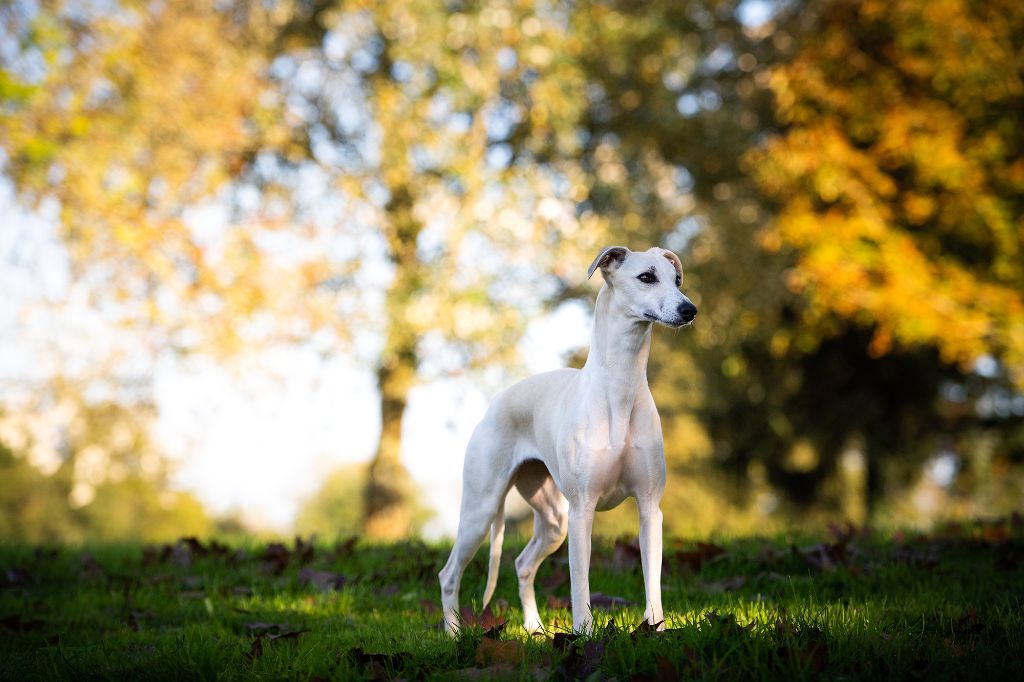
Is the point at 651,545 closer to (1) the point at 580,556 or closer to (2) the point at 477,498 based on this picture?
(1) the point at 580,556

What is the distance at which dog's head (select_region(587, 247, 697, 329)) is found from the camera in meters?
4.17

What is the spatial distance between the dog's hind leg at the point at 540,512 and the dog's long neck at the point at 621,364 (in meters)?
0.92

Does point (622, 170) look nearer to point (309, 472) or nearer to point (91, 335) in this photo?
point (91, 335)

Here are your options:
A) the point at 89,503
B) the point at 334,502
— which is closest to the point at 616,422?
the point at 89,503

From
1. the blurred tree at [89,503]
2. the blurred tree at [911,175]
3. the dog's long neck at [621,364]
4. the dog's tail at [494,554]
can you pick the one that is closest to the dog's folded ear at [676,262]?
the dog's long neck at [621,364]

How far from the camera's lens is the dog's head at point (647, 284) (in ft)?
13.7

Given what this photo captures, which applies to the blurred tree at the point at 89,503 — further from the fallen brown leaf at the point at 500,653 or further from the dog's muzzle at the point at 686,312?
the dog's muzzle at the point at 686,312

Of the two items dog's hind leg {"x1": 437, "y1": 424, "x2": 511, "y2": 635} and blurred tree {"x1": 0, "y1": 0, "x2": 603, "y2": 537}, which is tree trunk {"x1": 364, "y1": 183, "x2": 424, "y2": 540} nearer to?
blurred tree {"x1": 0, "y1": 0, "x2": 603, "y2": 537}

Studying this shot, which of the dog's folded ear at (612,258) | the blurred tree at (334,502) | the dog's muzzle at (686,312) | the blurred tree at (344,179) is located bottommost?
the blurred tree at (334,502)

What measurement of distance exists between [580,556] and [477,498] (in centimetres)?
88

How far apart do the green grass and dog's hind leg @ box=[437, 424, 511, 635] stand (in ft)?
1.07

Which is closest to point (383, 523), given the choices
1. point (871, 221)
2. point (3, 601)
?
point (3, 601)

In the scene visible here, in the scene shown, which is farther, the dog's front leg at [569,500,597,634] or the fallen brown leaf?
the dog's front leg at [569,500,597,634]

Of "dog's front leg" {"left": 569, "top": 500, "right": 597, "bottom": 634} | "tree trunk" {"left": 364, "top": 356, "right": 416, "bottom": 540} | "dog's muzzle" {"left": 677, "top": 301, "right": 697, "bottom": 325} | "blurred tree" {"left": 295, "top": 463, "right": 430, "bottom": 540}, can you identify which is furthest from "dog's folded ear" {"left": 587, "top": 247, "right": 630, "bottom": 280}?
"blurred tree" {"left": 295, "top": 463, "right": 430, "bottom": 540}
